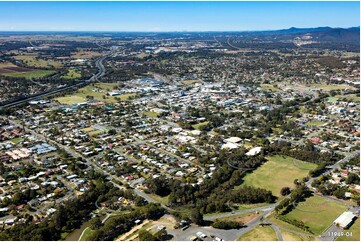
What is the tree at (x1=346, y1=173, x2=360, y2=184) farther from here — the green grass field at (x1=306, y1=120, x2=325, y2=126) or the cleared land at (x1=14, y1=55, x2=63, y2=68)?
the cleared land at (x1=14, y1=55, x2=63, y2=68)

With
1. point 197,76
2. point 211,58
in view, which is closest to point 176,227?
point 197,76

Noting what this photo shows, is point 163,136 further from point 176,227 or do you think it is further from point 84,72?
point 84,72

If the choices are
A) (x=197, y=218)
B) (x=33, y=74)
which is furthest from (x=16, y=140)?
(x=33, y=74)

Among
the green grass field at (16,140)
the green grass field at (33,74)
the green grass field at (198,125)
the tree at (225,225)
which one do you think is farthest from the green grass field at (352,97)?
the green grass field at (33,74)

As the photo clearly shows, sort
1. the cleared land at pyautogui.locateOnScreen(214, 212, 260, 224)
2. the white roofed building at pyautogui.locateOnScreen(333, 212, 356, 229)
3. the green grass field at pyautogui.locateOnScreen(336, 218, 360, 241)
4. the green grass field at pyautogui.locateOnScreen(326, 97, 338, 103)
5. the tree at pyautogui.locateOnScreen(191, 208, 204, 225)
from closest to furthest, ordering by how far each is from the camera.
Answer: the green grass field at pyautogui.locateOnScreen(336, 218, 360, 241), the white roofed building at pyautogui.locateOnScreen(333, 212, 356, 229), the tree at pyautogui.locateOnScreen(191, 208, 204, 225), the cleared land at pyautogui.locateOnScreen(214, 212, 260, 224), the green grass field at pyautogui.locateOnScreen(326, 97, 338, 103)

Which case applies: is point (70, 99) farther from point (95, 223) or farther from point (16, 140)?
point (95, 223)

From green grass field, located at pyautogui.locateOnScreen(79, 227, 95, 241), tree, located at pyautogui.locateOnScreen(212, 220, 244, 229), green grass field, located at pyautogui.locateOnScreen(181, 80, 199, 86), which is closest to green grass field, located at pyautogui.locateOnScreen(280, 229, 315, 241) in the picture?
tree, located at pyautogui.locateOnScreen(212, 220, 244, 229)
